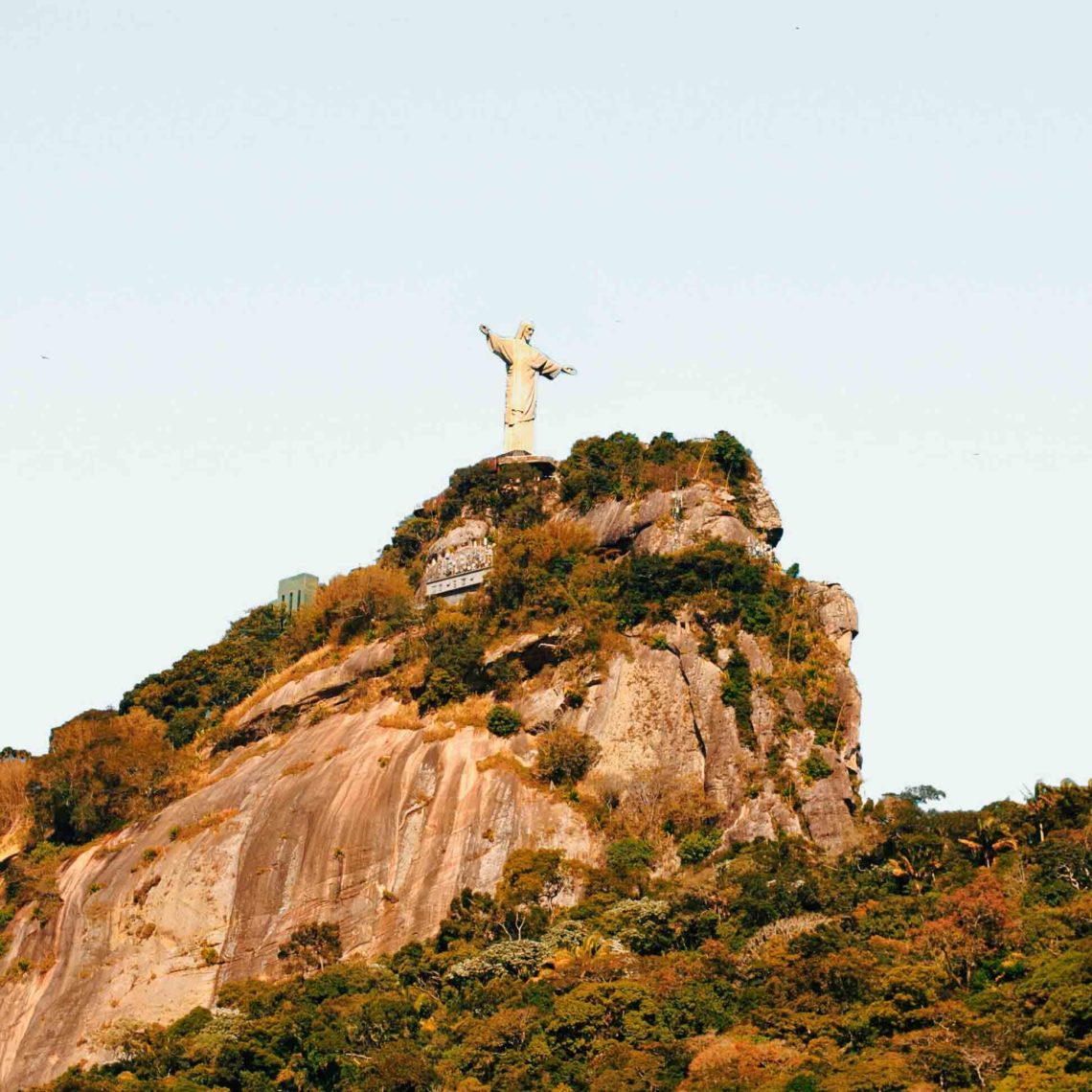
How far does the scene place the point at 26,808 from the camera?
242 feet

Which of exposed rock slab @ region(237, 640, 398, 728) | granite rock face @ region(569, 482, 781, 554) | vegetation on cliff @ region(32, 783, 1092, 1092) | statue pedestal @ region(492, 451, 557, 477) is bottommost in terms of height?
vegetation on cliff @ region(32, 783, 1092, 1092)

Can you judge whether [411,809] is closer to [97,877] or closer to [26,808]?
[97,877]

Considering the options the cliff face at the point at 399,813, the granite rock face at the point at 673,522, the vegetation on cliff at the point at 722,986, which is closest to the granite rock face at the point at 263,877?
the cliff face at the point at 399,813

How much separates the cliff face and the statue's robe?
1421 centimetres

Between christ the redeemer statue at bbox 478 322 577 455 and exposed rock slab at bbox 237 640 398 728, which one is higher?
christ the redeemer statue at bbox 478 322 577 455

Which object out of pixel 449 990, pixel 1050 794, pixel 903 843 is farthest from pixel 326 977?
pixel 1050 794

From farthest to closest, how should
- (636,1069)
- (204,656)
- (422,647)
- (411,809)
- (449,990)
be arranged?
(204,656) → (422,647) → (411,809) → (449,990) → (636,1069)

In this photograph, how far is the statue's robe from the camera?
8350 cm

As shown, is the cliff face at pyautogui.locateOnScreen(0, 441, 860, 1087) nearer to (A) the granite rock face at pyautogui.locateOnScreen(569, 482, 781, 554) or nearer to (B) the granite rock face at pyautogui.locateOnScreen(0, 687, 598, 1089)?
(B) the granite rock face at pyautogui.locateOnScreen(0, 687, 598, 1089)

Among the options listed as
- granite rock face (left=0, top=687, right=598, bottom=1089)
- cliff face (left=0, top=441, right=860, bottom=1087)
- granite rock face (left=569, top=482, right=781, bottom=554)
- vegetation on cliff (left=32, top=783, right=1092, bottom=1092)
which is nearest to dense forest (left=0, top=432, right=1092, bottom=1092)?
vegetation on cliff (left=32, top=783, right=1092, bottom=1092)

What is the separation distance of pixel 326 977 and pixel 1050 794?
2180 cm

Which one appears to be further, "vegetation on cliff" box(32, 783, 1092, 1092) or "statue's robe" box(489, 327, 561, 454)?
"statue's robe" box(489, 327, 561, 454)

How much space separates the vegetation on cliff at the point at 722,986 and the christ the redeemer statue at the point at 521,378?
79.5 feet

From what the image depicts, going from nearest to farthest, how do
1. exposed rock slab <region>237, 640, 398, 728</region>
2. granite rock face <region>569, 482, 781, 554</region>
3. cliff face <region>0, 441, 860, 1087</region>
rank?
cliff face <region>0, 441, 860, 1087</region> < granite rock face <region>569, 482, 781, 554</region> < exposed rock slab <region>237, 640, 398, 728</region>
